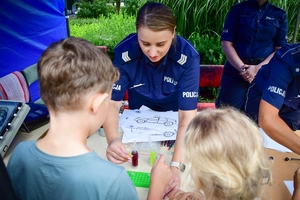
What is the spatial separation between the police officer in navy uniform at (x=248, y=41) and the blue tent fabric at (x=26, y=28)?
2.32 metres

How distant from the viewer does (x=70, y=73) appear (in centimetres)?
82

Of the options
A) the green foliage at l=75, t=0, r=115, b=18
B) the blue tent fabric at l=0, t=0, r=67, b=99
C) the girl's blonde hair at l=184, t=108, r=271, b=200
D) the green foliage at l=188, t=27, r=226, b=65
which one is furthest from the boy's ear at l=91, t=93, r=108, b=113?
the green foliage at l=75, t=0, r=115, b=18

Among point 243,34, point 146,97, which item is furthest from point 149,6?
point 243,34

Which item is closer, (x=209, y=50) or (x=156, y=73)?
(x=156, y=73)

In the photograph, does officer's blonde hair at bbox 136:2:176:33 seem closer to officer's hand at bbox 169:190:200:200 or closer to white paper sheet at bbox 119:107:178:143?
white paper sheet at bbox 119:107:178:143

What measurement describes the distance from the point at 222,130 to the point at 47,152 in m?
0.57

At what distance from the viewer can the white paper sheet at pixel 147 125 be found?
1645 millimetres

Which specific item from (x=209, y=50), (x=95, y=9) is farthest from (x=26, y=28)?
(x=95, y=9)

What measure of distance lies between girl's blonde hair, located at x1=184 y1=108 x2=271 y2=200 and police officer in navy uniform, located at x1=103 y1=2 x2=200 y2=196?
41cm

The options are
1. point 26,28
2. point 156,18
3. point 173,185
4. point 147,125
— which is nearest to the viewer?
point 173,185

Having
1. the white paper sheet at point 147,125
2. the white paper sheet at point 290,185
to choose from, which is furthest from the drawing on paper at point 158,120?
the white paper sheet at point 290,185

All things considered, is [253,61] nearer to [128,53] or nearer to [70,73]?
[128,53]

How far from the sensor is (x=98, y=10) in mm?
9617

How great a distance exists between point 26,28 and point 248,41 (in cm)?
275
